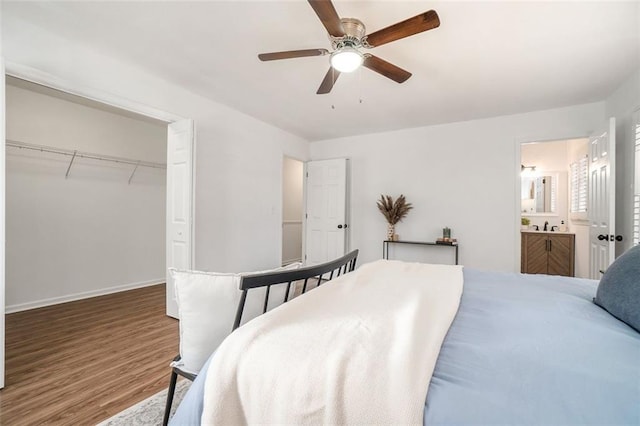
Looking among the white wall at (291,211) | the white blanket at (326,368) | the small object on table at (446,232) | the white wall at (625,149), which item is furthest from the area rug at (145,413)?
the white wall at (291,211)

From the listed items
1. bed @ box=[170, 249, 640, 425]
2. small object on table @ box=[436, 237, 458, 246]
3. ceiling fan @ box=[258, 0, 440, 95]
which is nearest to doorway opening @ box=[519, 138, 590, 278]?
small object on table @ box=[436, 237, 458, 246]

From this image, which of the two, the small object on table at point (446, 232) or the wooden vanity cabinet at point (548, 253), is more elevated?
the small object on table at point (446, 232)

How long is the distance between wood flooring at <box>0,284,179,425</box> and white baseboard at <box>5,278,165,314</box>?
0.10m

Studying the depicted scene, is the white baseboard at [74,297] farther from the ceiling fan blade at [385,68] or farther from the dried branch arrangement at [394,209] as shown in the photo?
the ceiling fan blade at [385,68]

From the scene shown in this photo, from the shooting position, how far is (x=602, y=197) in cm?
291

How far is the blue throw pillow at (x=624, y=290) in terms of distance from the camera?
1.11 meters

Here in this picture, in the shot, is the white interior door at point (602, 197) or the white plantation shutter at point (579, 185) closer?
→ the white interior door at point (602, 197)

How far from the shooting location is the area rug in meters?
1.59

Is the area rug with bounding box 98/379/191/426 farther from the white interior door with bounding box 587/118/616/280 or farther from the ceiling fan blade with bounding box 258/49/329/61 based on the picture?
the white interior door with bounding box 587/118/616/280

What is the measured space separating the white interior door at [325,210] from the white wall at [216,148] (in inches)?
19.7

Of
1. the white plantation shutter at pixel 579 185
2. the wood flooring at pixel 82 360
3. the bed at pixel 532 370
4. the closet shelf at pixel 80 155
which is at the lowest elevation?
the wood flooring at pixel 82 360

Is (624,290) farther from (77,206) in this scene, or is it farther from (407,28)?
(77,206)

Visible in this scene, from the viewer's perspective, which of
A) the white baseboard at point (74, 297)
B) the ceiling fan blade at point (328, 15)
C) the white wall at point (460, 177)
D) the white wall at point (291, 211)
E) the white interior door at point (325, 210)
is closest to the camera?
the ceiling fan blade at point (328, 15)

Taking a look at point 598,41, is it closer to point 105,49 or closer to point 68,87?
point 105,49
